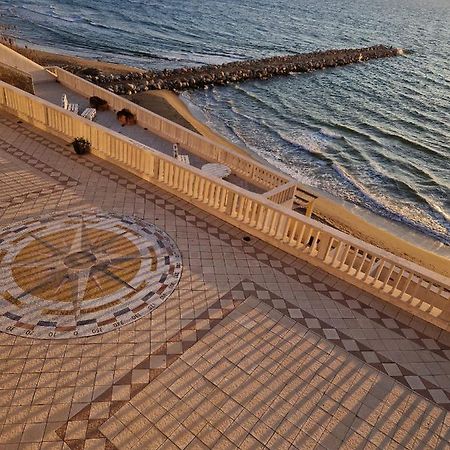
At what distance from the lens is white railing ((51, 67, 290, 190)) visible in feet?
52.5

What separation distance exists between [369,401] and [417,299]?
3170 millimetres

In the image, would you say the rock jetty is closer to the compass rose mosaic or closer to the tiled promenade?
the compass rose mosaic

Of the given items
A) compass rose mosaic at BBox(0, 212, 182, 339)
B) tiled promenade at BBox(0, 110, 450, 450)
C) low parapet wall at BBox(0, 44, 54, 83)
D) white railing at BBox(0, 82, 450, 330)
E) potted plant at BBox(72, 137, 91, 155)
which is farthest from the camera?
low parapet wall at BBox(0, 44, 54, 83)

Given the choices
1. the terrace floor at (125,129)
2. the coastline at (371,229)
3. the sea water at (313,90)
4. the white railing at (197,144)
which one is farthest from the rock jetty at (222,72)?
the white railing at (197,144)

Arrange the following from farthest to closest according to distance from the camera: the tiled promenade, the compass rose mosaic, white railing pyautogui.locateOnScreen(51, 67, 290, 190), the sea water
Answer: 1. the sea water
2. white railing pyautogui.locateOnScreen(51, 67, 290, 190)
3. the compass rose mosaic
4. the tiled promenade

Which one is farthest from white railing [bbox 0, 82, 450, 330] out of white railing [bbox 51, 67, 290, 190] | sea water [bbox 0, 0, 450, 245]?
Answer: sea water [bbox 0, 0, 450, 245]

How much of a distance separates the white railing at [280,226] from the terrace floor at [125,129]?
4320 millimetres

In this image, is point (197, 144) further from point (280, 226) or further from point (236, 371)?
point (236, 371)

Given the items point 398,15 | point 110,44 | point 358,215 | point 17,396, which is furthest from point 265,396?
point 398,15

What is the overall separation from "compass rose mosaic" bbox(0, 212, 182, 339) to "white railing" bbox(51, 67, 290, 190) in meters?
6.37

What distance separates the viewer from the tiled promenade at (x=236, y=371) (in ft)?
20.7

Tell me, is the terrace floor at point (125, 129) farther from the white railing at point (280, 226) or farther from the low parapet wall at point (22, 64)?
the white railing at point (280, 226)

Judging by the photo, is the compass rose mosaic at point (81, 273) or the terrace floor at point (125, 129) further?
the terrace floor at point (125, 129)

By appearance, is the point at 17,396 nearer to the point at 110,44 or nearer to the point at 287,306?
the point at 287,306
